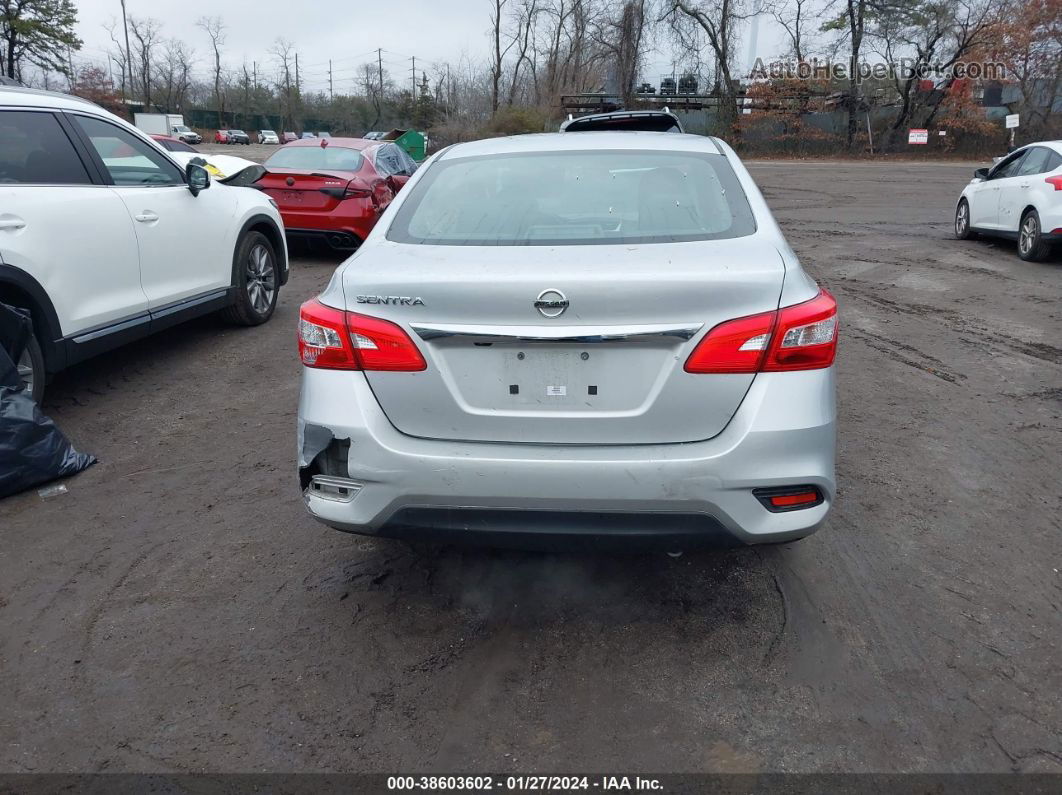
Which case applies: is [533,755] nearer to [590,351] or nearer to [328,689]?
[328,689]

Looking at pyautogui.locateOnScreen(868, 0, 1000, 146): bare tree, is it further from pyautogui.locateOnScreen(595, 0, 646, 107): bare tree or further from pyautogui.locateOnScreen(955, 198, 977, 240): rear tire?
pyautogui.locateOnScreen(955, 198, 977, 240): rear tire

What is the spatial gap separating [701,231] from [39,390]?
144 inches

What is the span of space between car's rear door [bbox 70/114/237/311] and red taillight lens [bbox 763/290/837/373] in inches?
173

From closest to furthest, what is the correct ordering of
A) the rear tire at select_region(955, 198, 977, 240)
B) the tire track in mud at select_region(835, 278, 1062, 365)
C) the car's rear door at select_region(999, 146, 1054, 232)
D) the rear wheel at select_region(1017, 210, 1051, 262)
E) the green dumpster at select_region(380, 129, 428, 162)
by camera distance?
the tire track in mud at select_region(835, 278, 1062, 365) → the rear wheel at select_region(1017, 210, 1051, 262) → the car's rear door at select_region(999, 146, 1054, 232) → the rear tire at select_region(955, 198, 977, 240) → the green dumpster at select_region(380, 129, 428, 162)

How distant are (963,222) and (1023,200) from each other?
201 centimetres

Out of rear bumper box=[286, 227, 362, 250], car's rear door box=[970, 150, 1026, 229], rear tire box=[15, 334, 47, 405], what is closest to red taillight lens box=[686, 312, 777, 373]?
rear tire box=[15, 334, 47, 405]

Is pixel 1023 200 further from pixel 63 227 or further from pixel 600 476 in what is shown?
pixel 63 227

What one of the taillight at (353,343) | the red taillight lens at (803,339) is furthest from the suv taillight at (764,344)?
the taillight at (353,343)

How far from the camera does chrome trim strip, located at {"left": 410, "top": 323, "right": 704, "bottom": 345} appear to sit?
102 inches

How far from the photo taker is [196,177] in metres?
6.24

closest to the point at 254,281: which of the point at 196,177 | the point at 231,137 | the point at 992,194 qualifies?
the point at 196,177

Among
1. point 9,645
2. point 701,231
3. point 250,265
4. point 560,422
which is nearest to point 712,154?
point 701,231

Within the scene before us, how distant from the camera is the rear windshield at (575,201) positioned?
3.10m

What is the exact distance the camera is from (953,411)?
5438mm
